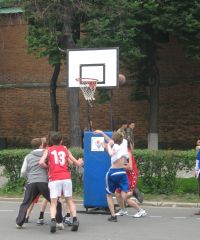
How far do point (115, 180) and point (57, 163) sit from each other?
1651 mm

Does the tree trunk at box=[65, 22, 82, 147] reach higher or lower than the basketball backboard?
lower

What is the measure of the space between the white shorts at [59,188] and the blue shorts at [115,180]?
53.9 inches

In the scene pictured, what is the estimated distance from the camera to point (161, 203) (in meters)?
13.8

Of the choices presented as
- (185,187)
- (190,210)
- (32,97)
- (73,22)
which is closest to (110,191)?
(190,210)

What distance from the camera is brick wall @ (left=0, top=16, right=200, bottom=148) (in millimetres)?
29266

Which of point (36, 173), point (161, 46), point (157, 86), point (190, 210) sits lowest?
point (190, 210)

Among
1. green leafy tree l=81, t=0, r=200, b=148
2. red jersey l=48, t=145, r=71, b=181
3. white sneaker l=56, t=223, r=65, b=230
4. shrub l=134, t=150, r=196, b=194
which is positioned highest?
green leafy tree l=81, t=0, r=200, b=148

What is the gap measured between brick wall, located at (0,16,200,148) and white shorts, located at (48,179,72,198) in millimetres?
19623

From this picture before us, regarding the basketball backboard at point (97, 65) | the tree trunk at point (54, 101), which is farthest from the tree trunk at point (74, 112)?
the tree trunk at point (54, 101)

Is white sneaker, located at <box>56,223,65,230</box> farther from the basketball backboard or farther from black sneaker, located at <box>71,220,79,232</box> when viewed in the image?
the basketball backboard

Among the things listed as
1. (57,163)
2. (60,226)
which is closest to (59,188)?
(57,163)

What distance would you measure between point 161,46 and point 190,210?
631 inches

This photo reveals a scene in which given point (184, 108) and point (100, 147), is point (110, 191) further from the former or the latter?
point (184, 108)

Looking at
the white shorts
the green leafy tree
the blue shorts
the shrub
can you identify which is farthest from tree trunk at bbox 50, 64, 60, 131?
the white shorts
